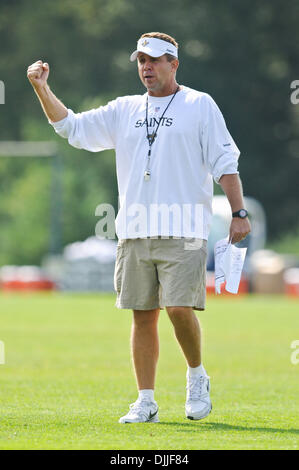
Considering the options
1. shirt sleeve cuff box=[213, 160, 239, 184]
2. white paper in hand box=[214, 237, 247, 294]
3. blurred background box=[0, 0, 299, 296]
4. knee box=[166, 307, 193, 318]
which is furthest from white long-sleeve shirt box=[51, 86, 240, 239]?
blurred background box=[0, 0, 299, 296]

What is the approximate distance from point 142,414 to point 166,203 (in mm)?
1223

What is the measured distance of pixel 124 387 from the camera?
8797 mm

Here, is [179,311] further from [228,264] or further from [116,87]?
[116,87]

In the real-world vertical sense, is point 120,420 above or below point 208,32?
below

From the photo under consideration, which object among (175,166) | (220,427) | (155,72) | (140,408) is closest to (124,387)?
(140,408)

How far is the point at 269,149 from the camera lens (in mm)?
47781

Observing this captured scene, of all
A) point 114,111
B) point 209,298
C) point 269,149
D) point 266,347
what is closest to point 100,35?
point 269,149

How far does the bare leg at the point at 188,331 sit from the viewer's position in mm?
6594

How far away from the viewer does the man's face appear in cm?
671

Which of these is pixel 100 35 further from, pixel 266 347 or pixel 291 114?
pixel 266 347

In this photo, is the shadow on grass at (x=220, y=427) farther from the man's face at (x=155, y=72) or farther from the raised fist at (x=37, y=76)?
the raised fist at (x=37, y=76)
